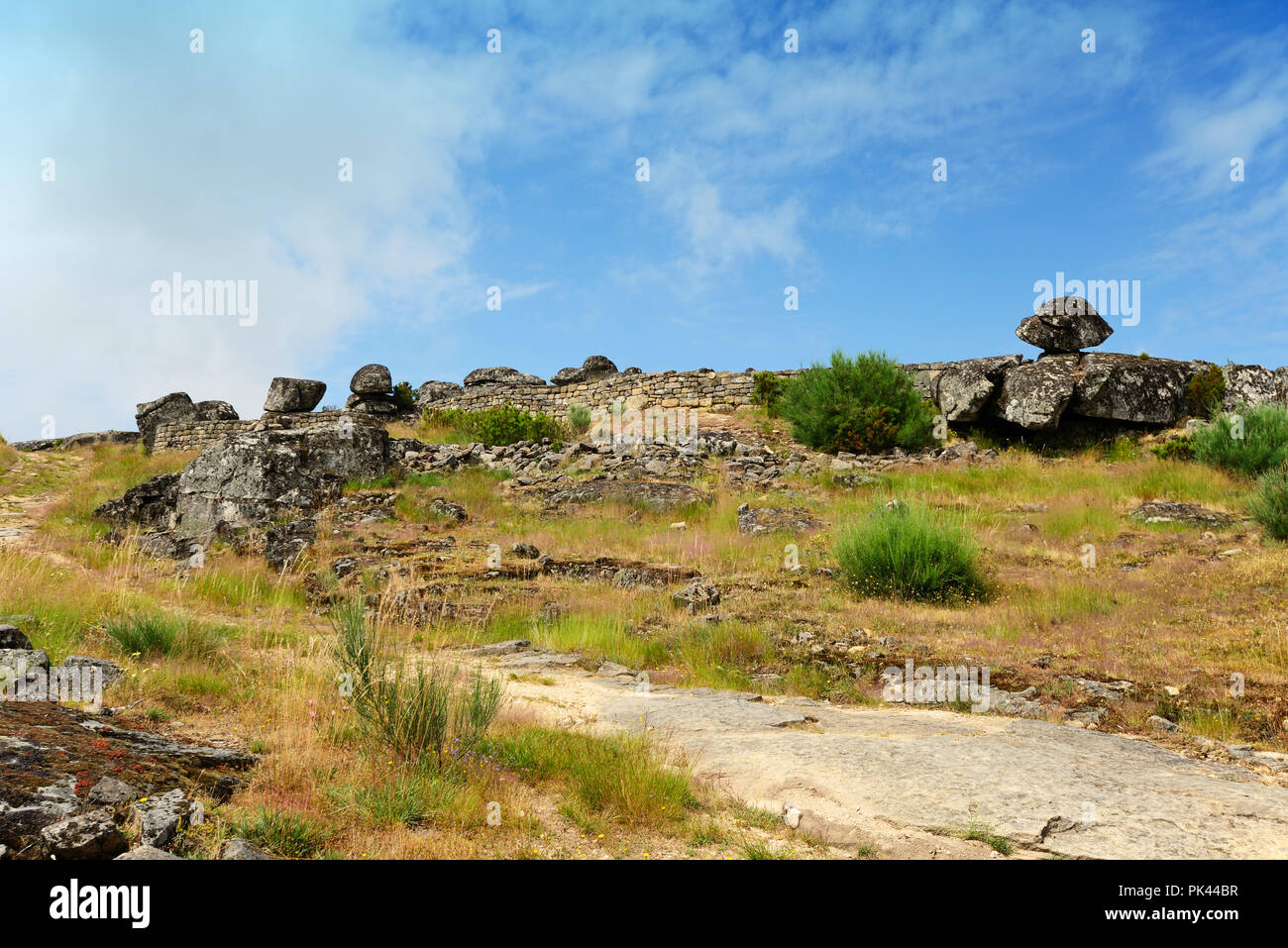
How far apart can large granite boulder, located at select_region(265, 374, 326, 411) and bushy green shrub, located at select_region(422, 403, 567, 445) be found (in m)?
7.57

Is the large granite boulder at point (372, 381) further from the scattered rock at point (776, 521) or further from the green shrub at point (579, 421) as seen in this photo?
the scattered rock at point (776, 521)

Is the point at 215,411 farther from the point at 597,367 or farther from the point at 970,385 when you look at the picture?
the point at 970,385

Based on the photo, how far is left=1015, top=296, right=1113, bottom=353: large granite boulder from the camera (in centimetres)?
2120

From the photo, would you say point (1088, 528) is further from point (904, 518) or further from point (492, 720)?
point (492, 720)

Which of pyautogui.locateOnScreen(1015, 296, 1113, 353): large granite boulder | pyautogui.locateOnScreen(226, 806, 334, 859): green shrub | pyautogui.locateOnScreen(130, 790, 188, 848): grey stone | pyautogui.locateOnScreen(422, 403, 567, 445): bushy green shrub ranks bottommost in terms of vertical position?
pyautogui.locateOnScreen(226, 806, 334, 859): green shrub

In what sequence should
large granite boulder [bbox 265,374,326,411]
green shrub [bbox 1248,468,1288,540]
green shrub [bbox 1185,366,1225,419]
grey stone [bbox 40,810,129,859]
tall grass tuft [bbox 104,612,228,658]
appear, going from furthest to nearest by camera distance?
large granite boulder [bbox 265,374,326,411], green shrub [bbox 1185,366,1225,419], green shrub [bbox 1248,468,1288,540], tall grass tuft [bbox 104,612,228,658], grey stone [bbox 40,810,129,859]

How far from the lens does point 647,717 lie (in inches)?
235

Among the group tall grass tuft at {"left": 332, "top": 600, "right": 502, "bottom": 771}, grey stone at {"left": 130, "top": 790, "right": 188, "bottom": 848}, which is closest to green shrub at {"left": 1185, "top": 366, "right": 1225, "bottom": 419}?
tall grass tuft at {"left": 332, "top": 600, "right": 502, "bottom": 771}

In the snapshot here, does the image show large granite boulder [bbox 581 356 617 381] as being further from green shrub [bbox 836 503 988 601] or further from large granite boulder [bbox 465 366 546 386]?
green shrub [bbox 836 503 988 601]

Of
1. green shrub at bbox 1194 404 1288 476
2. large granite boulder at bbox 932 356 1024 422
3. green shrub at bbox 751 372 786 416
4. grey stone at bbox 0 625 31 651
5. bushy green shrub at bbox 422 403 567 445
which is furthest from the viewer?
green shrub at bbox 751 372 786 416

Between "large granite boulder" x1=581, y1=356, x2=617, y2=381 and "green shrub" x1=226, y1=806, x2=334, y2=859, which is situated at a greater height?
"large granite boulder" x1=581, y1=356, x2=617, y2=381

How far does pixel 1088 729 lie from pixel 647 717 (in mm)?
3199

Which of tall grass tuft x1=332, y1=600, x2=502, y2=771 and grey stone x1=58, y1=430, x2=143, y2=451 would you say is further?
grey stone x1=58, y1=430, x2=143, y2=451
